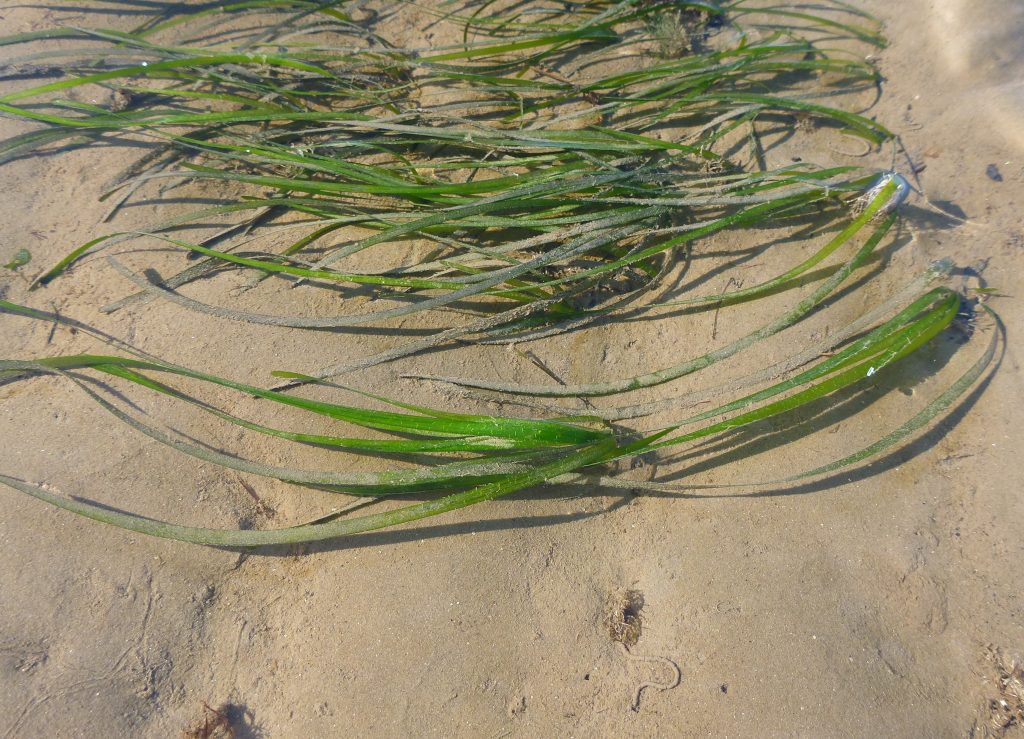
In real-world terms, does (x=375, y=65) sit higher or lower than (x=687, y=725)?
higher

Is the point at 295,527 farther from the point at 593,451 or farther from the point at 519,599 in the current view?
the point at 593,451

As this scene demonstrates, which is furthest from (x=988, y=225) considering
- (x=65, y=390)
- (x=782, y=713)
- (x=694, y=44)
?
(x=65, y=390)

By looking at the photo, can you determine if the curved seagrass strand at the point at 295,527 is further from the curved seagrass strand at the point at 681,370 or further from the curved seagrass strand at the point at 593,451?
the curved seagrass strand at the point at 681,370

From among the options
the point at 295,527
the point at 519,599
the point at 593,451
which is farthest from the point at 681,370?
the point at 295,527

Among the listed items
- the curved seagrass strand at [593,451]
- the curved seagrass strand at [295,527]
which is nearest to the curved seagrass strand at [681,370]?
the curved seagrass strand at [593,451]

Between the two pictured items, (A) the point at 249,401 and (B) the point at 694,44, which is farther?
(B) the point at 694,44

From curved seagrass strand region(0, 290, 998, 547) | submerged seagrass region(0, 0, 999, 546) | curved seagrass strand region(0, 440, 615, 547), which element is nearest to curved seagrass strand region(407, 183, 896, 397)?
submerged seagrass region(0, 0, 999, 546)

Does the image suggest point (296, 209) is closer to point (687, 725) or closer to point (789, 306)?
point (789, 306)
